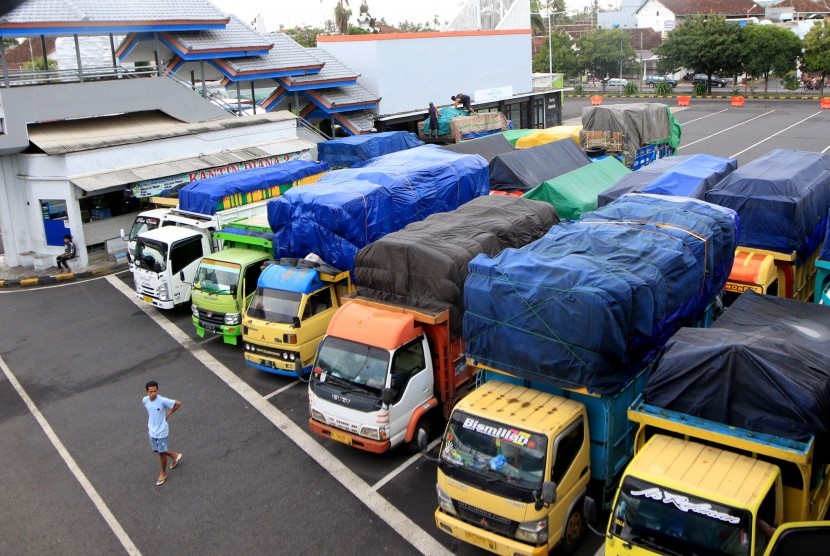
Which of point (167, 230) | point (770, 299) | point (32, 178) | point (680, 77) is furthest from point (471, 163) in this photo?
point (680, 77)

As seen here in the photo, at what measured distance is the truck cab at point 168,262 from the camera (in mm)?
16875

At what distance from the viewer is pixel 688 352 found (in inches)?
330

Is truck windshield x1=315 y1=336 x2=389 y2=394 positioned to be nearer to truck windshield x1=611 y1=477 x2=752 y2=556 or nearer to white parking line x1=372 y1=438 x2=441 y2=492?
white parking line x1=372 y1=438 x2=441 y2=492

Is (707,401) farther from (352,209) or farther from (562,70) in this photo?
(562,70)

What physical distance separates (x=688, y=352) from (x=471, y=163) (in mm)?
10463

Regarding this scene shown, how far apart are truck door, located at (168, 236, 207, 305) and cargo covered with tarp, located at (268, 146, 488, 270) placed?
319 centimetres

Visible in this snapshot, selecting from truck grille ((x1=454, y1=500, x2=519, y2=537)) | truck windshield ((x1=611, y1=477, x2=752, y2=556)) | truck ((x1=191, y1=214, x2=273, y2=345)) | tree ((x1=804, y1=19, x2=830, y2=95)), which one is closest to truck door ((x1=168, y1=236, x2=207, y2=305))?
truck ((x1=191, y1=214, x2=273, y2=345))

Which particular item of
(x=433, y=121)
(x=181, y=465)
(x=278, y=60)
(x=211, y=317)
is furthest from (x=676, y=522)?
(x=278, y=60)

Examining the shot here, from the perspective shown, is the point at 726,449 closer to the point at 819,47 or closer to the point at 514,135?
the point at 514,135

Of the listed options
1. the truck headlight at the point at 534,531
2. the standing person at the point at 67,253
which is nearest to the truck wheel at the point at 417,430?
the truck headlight at the point at 534,531

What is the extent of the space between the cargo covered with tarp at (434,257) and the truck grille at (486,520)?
11.5 feet

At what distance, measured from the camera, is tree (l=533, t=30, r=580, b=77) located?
78625 mm

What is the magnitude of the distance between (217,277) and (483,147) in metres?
11.1

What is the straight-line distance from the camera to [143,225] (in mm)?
18703
